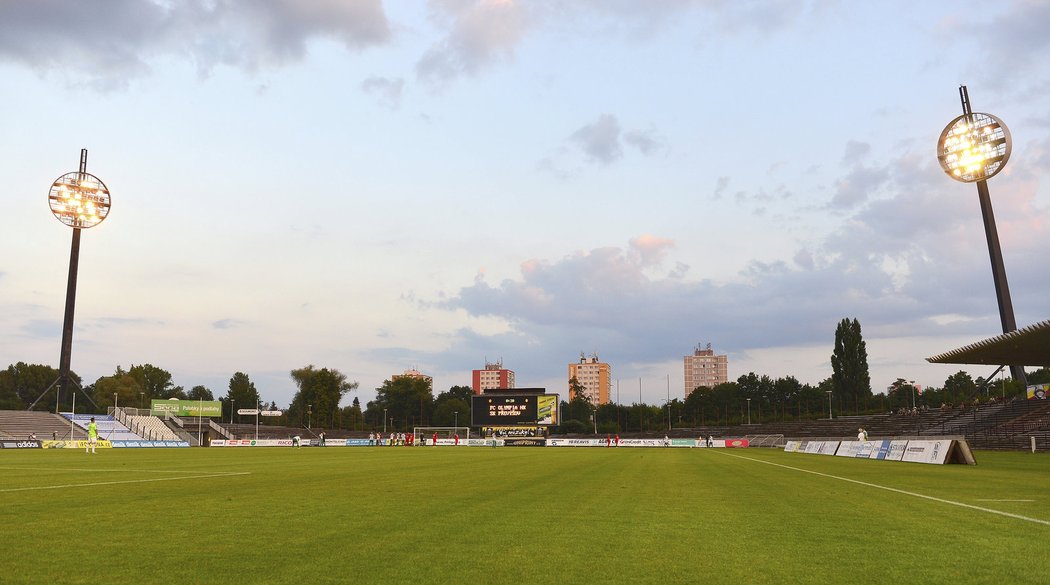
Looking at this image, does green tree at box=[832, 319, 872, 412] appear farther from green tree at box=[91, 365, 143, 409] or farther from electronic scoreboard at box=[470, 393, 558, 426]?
green tree at box=[91, 365, 143, 409]

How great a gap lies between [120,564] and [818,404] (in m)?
140

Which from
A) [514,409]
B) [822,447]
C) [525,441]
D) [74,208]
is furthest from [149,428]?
[822,447]

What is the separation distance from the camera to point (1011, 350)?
89.1 feet

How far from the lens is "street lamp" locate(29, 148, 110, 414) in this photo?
64.6 metres

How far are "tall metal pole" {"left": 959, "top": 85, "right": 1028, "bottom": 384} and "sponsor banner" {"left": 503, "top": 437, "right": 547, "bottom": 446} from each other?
44.3 meters

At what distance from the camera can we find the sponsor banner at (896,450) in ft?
94.5

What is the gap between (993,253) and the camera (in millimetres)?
57062

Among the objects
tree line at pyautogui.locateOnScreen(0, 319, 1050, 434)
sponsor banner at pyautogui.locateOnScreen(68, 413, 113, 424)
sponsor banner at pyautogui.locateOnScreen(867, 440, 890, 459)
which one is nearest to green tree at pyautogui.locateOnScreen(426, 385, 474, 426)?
tree line at pyautogui.locateOnScreen(0, 319, 1050, 434)

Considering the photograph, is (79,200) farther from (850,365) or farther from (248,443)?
(850,365)

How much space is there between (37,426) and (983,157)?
269 ft

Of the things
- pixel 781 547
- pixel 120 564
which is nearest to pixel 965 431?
pixel 781 547

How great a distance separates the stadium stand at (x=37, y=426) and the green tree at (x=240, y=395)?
81.3 meters

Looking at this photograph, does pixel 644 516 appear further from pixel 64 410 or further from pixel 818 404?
pixel 818 404

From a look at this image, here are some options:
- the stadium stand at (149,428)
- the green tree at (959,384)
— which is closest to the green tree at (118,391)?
the stadium stand at (149,428)
